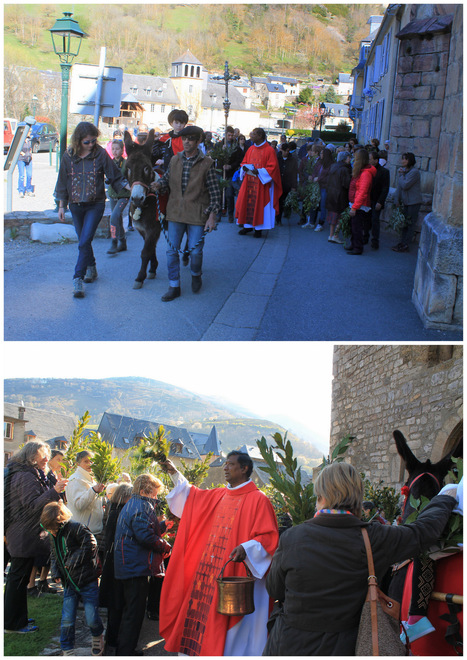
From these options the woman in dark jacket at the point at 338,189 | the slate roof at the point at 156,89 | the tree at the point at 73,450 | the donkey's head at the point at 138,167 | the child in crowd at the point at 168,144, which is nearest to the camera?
Result: the tree at the point at 73,450

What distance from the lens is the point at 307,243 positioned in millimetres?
10516

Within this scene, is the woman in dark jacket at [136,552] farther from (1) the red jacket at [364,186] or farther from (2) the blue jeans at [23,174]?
(2) the blue jeans at [23,174]

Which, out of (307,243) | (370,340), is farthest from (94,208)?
(307,243)

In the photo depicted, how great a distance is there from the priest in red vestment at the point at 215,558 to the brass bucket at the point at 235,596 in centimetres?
16

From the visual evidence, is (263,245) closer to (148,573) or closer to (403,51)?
(403,51)

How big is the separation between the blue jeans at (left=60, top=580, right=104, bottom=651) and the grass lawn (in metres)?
0.19

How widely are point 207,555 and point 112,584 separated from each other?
39.8 inches

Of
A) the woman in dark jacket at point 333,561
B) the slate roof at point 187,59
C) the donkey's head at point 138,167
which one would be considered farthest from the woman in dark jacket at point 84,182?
the slate roof at point 187,59

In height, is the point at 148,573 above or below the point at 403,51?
below

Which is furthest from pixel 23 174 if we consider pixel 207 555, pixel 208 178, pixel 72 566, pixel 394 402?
pixel 207 555

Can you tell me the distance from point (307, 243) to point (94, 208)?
455 cm

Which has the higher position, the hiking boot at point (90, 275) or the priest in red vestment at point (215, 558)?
the hiking boot at point (90, 275)

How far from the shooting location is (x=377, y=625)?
2463 millimetres

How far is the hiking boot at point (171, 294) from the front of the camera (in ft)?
23.2
